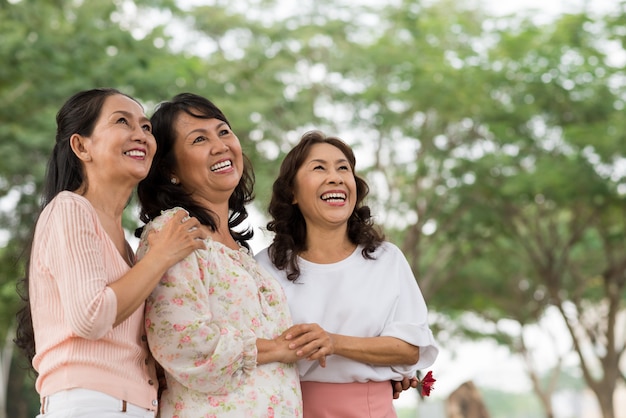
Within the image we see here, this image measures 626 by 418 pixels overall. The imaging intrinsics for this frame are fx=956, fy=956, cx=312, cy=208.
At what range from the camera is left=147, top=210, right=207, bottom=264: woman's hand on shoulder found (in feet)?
10.00

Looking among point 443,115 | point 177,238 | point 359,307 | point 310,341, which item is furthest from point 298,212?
point 443,115

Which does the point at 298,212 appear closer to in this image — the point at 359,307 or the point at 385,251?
the point at 385,251

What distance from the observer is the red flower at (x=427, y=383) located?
13.3 ft

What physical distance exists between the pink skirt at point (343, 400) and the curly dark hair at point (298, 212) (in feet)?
1.97

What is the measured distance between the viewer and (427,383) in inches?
160

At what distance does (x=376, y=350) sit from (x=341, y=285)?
0.34m

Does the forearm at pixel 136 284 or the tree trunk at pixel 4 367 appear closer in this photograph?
the forearm at pixel 136 284

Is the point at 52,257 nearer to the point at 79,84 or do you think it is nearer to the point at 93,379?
the point at 93,379

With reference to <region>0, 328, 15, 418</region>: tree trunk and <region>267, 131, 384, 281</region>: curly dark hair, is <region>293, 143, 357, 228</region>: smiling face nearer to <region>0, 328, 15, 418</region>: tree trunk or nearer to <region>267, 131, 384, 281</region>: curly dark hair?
<region>267, 131, 384, 281</region>: curly dark hair

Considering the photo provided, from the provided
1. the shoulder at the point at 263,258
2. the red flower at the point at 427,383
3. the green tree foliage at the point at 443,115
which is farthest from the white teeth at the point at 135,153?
the green tree foliage at the point at 443,115

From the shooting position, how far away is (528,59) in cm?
1508

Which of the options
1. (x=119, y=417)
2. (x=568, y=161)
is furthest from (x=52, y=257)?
(x=568, y=161)

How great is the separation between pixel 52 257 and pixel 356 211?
161 centimetres

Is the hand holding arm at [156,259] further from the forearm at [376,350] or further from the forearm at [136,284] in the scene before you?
the forearm at [376,350]
